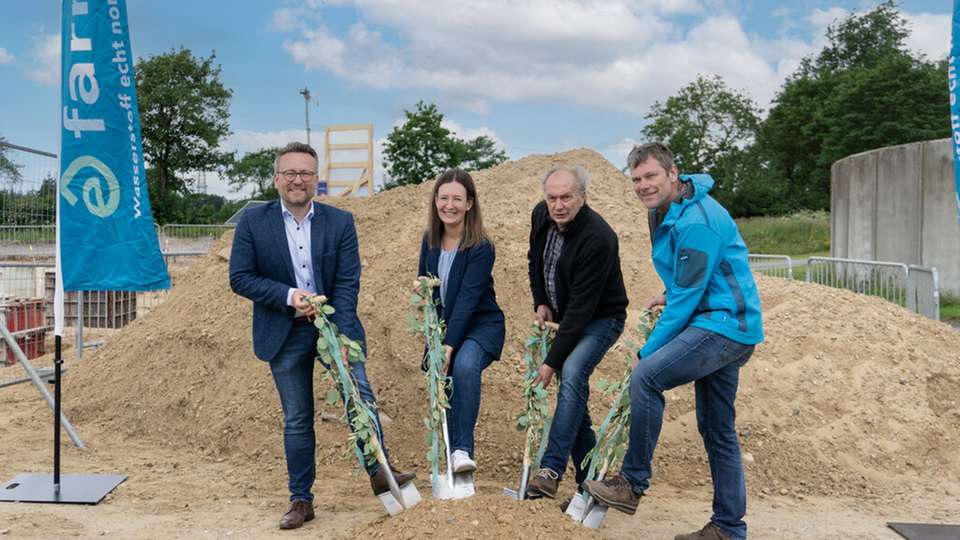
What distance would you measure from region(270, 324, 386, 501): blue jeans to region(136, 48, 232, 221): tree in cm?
3735

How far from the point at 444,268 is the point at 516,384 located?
6.19 feet

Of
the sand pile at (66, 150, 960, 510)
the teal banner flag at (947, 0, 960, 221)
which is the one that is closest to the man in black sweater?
the sand pile at (66, 150, 960, 510)

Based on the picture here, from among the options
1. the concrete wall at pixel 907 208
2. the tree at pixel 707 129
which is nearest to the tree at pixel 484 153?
the tree at pixel 707 129

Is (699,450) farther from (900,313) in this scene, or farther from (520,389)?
(900,313)

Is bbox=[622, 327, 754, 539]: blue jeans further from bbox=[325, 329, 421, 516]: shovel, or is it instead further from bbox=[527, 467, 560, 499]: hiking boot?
bbox=[325, 329, 421, 516]: shovel

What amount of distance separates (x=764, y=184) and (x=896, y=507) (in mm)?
43961

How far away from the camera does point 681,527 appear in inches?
161

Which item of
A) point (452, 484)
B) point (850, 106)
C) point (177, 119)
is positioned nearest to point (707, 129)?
point (850, 106)

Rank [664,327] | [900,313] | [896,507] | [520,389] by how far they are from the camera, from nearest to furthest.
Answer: [664,327], [896,507], [520,389], [900,313]

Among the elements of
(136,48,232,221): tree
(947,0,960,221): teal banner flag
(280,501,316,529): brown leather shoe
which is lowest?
(280,501,316,529): brown leather shoe

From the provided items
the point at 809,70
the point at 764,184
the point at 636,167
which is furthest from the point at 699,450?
the point at 809,70

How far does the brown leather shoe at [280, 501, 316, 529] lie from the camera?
3921 millimetres

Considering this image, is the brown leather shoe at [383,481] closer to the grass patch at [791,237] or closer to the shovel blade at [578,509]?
the shovel blade at [578,509]

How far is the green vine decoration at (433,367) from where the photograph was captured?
3705 mm
